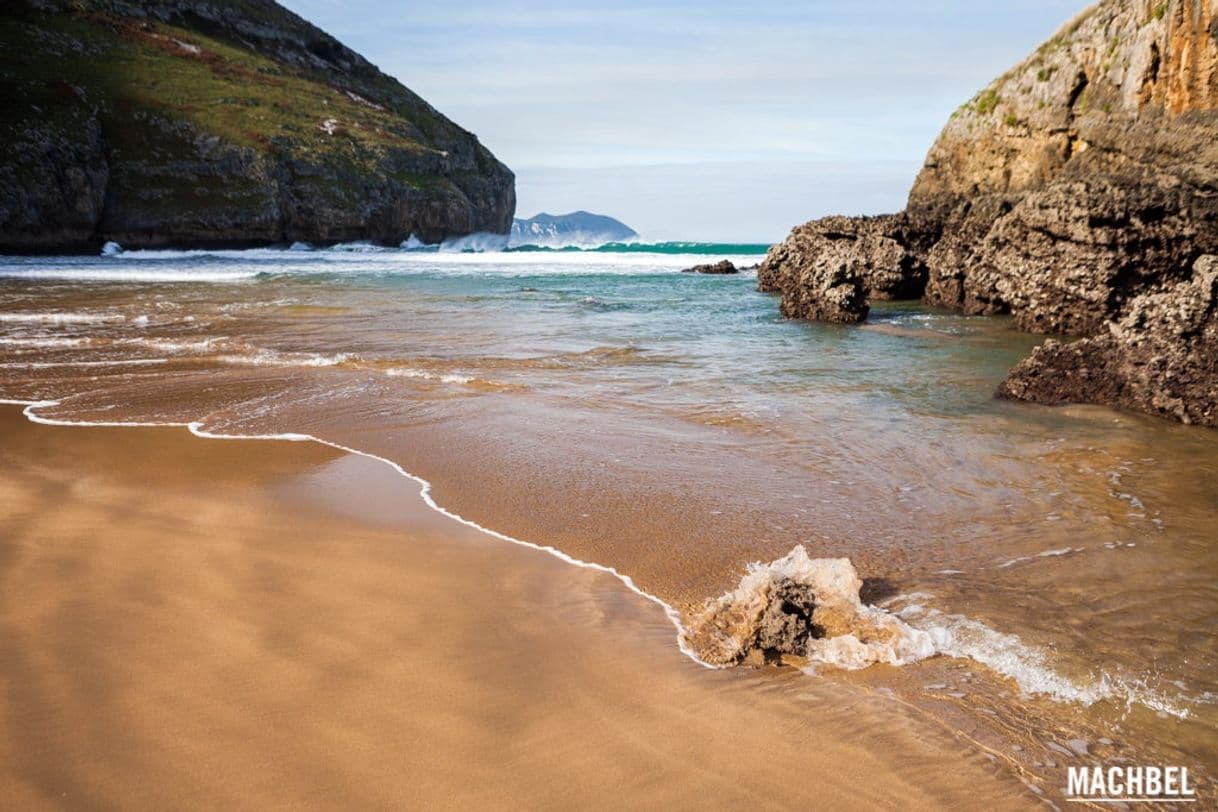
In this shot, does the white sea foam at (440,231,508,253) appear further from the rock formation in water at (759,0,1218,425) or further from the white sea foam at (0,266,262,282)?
the rock formation in water at (759,0,1218,425)

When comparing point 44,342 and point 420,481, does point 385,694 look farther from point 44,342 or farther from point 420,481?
point 44,342

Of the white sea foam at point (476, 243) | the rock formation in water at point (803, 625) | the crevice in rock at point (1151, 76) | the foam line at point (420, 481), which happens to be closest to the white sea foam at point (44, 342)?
the foam line at point (420, 481)

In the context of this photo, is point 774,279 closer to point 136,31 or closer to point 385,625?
point 385,625

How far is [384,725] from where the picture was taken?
230 cm

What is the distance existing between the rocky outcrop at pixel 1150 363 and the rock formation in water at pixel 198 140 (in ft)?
154

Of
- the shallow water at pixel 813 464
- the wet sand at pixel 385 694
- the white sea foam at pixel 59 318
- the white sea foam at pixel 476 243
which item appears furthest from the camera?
the white sea foam at pixel 476 243

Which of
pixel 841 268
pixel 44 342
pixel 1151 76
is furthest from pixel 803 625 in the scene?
pixel 1151 76

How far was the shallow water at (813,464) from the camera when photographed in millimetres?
2758

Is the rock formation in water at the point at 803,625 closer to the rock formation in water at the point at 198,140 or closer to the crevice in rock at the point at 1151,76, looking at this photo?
the crevice in rock at the point at 1151,76

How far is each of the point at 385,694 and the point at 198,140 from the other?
5848cm

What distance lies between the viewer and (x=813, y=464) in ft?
17.0

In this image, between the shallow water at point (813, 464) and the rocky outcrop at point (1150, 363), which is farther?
the rocky outcrop at point (1150, 363)

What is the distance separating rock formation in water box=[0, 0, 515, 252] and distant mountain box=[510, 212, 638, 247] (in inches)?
2916

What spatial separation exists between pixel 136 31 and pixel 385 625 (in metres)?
73.5
